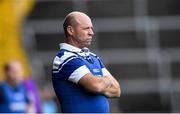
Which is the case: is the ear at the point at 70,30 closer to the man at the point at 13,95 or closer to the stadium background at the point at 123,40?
the man at the point at 13,95

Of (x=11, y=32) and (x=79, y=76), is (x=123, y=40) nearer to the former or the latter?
(x=11, y=32)

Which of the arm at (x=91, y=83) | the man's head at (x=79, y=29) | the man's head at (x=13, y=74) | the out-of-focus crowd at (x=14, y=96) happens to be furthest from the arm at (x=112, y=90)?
the man's head at (x=13, y=74)

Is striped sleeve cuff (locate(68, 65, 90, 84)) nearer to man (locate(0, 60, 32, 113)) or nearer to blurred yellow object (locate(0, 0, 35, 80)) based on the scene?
man (locate(0, 60, 32, 113))

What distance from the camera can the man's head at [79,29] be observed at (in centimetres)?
631

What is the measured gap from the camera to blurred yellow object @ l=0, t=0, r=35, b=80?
14758 millimetres

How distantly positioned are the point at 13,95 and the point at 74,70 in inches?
Answer: 195

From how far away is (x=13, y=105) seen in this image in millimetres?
11062

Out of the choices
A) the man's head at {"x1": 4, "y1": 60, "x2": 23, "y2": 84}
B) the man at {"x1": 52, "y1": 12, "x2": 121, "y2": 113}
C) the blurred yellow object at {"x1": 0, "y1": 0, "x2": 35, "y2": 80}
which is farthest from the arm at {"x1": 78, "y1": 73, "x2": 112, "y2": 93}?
the blurred yellow object at {"x1": 0, "y1": 0, "x2": 35, "y2": 80}

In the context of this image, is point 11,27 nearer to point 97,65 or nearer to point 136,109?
point 136,109

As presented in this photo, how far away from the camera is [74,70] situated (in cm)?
625

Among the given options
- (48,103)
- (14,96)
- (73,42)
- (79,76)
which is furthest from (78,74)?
(48,103)

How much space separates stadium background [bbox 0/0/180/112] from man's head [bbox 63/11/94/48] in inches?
342

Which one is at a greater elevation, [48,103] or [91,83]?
[91,83]

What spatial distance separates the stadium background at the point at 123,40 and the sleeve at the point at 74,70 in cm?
874
